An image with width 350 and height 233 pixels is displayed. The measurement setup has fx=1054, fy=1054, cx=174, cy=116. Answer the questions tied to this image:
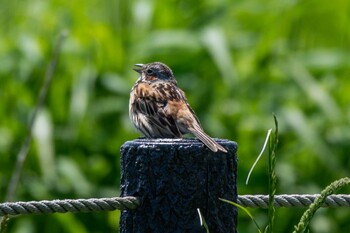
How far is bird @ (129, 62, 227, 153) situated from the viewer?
17.4ft

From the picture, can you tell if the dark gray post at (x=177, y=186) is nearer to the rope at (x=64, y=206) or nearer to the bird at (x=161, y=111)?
the rope at (x=64, y=206)

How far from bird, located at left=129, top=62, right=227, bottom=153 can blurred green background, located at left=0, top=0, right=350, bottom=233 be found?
1.19 metres

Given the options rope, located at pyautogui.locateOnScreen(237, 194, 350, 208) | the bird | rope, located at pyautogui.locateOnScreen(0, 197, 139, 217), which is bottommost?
rope, located at pyautogui.locateOnScreen(237, 194, 350, 208)

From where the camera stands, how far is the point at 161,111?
217 inches

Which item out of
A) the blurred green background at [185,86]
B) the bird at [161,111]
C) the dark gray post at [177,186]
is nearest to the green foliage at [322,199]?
the dark gray post at [177,186]

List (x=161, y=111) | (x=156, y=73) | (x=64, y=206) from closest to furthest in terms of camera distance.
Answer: (x=64, y=206), (x=161, y=111), (x=156, y=73)

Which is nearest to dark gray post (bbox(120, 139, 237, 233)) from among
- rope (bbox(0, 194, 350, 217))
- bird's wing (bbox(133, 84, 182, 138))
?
rope (bbox(0, 194, 350, 217))

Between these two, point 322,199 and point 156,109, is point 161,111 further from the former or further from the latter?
point 322,199

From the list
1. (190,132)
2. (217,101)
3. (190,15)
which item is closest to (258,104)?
(217,101)

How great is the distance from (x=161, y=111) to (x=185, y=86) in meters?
1.86

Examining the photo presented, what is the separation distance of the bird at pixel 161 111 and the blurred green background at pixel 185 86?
3.89 ft

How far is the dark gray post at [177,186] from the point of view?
120 inches

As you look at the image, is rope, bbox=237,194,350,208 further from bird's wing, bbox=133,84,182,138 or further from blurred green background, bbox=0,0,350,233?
blurred green background, bbox=0,0,350,233

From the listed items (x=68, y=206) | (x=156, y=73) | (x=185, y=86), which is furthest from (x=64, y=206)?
(x=185, y=86)
